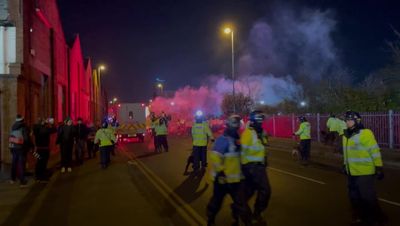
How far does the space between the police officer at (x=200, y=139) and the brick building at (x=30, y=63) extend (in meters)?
6.90

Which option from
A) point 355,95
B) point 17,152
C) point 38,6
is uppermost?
point 38,6

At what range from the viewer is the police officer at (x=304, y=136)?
16500mm

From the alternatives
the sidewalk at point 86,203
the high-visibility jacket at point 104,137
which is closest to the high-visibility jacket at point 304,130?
the sidewalk at point 86,203

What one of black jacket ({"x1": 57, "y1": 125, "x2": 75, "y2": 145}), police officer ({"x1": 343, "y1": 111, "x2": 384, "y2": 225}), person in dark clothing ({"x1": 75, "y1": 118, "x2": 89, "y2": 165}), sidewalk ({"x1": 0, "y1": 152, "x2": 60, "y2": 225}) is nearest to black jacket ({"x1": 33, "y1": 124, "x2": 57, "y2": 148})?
sidewalk ({"x1": 0, "y1": 152, "x2": 60, "y2": 225})

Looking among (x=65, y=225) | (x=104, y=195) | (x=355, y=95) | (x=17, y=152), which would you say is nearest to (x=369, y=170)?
(x=65, y=225)

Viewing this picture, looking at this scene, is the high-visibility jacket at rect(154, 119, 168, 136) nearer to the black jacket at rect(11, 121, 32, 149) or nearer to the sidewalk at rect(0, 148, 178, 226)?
the sidewalk at rect(0, 148, 178, 226)

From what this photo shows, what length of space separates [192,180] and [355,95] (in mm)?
17779

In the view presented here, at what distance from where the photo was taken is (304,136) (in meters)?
16.7

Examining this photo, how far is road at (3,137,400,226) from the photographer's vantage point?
8430 millimetres

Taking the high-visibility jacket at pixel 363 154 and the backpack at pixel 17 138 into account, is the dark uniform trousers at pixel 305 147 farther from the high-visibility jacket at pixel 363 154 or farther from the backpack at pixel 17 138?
the high-visibility jacket at pixel 363 154

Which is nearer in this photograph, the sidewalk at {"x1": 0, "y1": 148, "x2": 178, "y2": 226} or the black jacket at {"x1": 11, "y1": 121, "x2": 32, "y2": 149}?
the sidewalk at {"x1": 0, "y1": 148, "x2": 178, "y2": 226}

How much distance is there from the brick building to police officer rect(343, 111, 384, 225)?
508 inches

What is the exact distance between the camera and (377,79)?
114 ft

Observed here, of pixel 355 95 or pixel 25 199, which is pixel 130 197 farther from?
pixel 355 95
